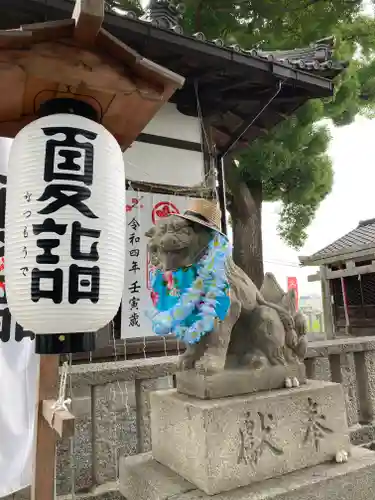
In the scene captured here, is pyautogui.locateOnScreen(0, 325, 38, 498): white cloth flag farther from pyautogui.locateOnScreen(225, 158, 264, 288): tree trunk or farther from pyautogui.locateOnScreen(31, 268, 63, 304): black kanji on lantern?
pyautogui.locateOnScreen(225, 158, 264, 288): tree trunk

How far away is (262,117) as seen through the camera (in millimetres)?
6055

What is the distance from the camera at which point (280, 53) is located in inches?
225

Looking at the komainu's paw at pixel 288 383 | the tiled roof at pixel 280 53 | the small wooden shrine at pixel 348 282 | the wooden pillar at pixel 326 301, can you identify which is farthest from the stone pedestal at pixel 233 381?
the wooden pillar at pixel 326 301

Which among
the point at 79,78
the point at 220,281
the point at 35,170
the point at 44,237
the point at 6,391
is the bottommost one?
the point at 6,391

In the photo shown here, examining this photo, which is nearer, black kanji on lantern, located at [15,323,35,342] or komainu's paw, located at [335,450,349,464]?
komainu's paw, located at [335,450,349,464]

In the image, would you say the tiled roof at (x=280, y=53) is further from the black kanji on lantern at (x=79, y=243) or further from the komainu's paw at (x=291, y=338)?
the komainu's paw at (x=291, y=338)

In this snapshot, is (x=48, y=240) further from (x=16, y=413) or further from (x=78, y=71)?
(x=16, y=413)

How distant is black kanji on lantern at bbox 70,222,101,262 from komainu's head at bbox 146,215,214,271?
0.32 m

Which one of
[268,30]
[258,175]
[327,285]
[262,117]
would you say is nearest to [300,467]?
[262,117]

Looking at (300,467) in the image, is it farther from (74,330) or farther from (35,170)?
(35,170)

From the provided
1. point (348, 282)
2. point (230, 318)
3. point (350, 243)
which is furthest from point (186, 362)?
point (350, 243)

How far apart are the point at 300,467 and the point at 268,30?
8.31m

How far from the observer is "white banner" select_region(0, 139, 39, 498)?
112 inches

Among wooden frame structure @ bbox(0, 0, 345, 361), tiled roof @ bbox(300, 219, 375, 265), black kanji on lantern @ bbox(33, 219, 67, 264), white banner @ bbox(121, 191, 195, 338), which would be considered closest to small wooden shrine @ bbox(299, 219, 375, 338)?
tiled roof @ bbox(300, 219, 375, 265)
